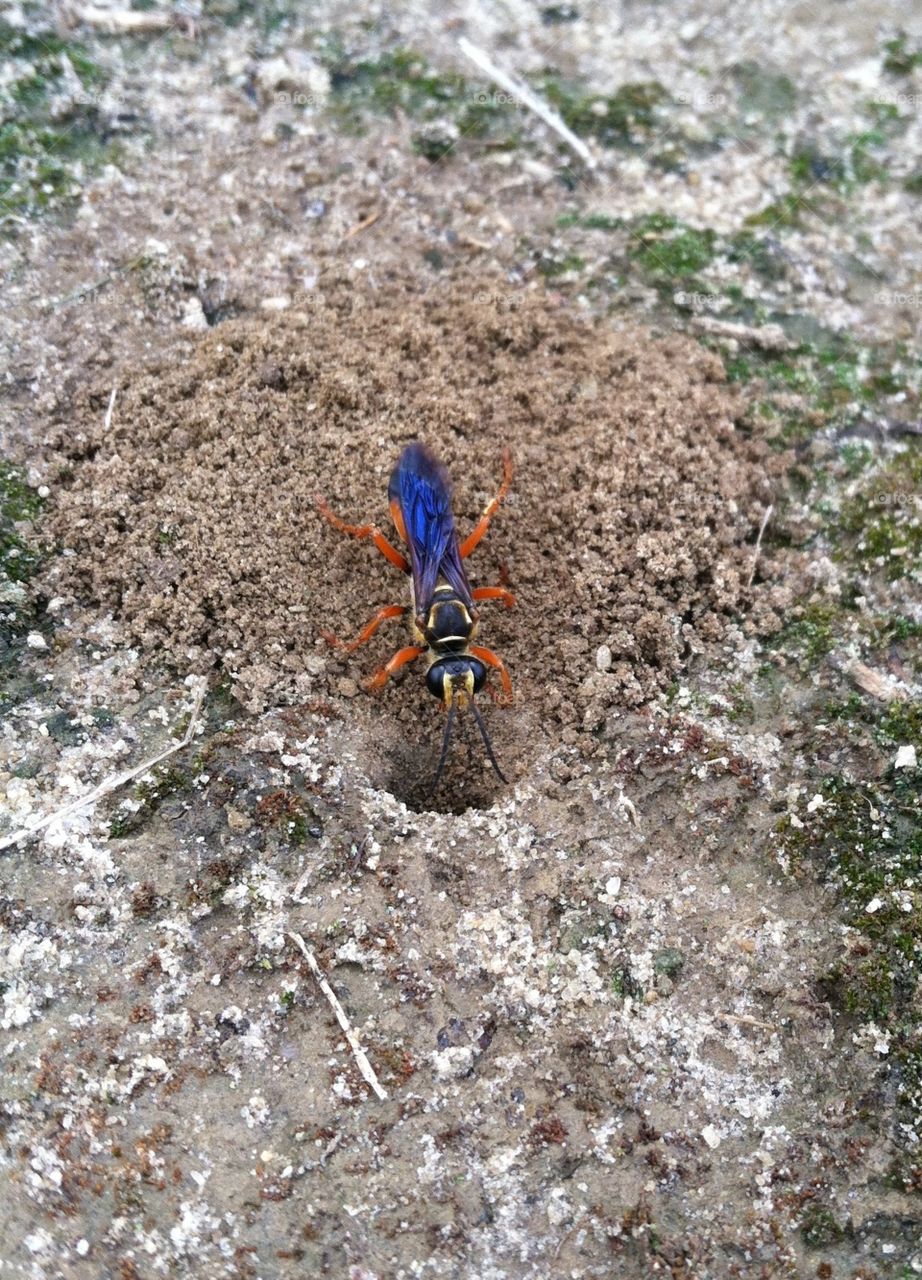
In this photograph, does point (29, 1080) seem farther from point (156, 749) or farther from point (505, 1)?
point (505, 1)

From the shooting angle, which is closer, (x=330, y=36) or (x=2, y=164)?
(x=2, y=164)

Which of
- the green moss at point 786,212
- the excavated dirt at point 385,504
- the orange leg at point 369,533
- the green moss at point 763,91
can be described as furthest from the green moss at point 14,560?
the green moss at point 763,91

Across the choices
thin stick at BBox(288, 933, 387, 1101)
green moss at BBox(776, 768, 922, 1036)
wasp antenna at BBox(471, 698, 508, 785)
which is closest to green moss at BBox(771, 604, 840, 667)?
green moss at BBox(776, 768, 922, 1036)

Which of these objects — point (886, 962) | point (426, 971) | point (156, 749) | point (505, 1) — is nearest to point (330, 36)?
point (505, 1)

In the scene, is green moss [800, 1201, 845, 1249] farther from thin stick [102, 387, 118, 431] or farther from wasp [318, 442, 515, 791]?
thin stick [102, 387, 118, 431]

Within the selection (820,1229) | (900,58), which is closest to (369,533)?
(820,1229)

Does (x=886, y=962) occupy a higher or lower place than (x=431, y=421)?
lower

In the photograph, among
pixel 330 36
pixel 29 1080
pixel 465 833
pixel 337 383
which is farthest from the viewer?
pixel 330 36
